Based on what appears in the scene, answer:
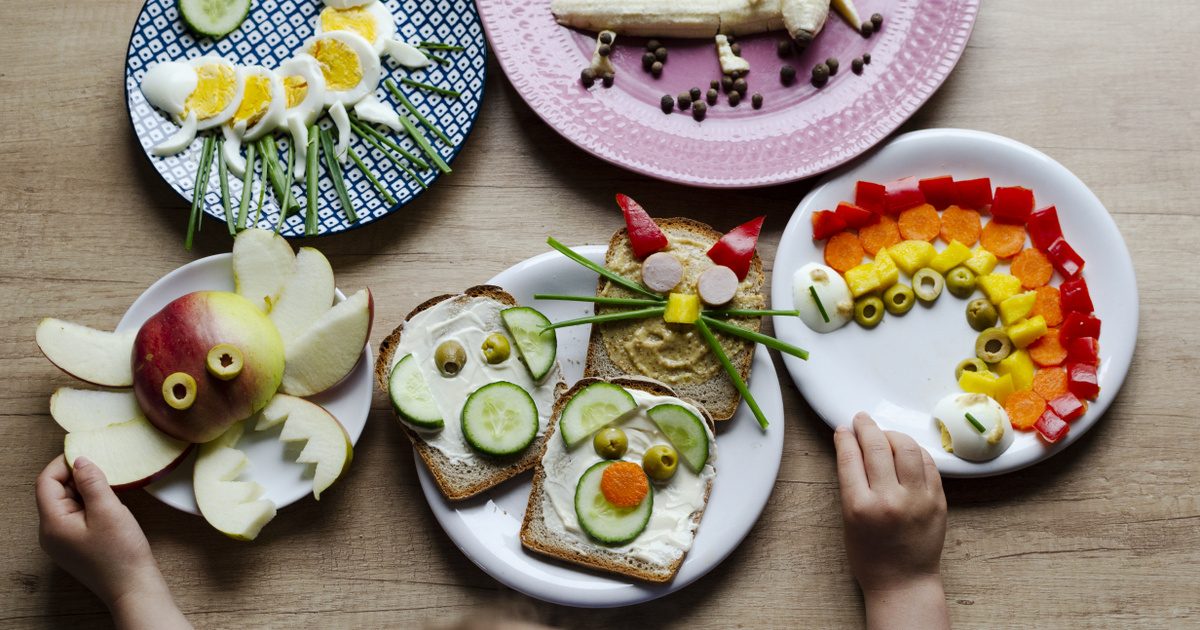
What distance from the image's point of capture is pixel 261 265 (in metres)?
2.55

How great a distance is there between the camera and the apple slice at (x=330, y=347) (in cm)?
250

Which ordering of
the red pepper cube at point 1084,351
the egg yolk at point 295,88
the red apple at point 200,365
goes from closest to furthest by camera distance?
the red apple at point 200,365 → the red pepper cube at point 1084,351 → the egg yolk at point 295,88

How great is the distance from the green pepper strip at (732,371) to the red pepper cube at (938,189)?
0.79 metres

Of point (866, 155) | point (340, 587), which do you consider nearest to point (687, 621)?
point (340, 587)

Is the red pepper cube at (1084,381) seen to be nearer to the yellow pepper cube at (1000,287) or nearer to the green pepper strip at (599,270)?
the yellow pepper cube at (1000,287)

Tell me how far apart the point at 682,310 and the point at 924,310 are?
2.48ft

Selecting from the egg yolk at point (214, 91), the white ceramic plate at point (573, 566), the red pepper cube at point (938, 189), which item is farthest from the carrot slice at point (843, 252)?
the egg yolk at point (214, 91)

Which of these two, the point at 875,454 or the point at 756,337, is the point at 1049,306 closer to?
the point at 875,454

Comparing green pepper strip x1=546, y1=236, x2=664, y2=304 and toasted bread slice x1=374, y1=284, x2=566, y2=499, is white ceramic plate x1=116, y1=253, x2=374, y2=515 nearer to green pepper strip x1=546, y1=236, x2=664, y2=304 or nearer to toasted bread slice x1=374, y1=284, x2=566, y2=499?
toasted bread slice x1=374, y1=284, x2=566, y2=499

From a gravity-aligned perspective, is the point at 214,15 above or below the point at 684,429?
above

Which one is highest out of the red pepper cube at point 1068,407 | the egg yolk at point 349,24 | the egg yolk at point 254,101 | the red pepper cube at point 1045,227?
the egg yolk at point 349,24

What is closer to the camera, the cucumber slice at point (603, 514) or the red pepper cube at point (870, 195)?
the cucumber slice at point (603, 514)

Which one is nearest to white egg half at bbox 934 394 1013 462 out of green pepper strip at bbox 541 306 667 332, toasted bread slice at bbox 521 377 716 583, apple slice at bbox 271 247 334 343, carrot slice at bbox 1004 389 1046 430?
carrot slice at bbox 1004 389 1046 430

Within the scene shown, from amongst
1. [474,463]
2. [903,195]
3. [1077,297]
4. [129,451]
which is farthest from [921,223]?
[129,451]
